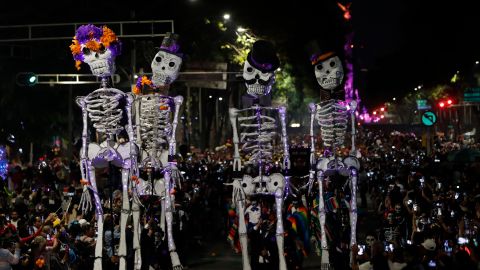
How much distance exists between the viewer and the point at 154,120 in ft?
58.6

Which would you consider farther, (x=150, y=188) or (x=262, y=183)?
(x=150, y=188)

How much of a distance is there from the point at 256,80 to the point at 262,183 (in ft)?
6.37

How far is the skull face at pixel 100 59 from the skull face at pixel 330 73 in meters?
3.97

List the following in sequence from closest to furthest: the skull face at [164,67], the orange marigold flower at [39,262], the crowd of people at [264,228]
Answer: the crowd of people at [264,228] → the orange marigold flower at [39,262] → the skull face at [164,67]

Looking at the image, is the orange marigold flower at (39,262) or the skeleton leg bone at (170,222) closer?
the orange marigold flower at (39,262)

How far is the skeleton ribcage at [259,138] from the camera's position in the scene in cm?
1725

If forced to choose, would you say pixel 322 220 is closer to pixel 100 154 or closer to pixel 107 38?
pixel 100 154

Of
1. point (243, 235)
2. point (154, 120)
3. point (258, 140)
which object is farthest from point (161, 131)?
point (243, 235)

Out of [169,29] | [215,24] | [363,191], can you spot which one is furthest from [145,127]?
[215,24]

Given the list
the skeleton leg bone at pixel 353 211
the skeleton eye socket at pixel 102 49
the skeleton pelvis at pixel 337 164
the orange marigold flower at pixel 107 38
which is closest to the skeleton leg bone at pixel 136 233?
the skeleton eye socket at pixel 102 49

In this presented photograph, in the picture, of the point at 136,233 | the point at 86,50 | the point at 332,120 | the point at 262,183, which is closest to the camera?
the point at 86,50

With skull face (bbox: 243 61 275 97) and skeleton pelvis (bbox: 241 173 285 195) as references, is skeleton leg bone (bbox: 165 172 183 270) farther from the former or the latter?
skull face (bbox: 243 61 275 97)

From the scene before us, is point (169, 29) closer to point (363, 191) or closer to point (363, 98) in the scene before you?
point (363, 191)

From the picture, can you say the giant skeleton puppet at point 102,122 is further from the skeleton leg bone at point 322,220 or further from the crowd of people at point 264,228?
the skeleton leg bone at point 322,220
